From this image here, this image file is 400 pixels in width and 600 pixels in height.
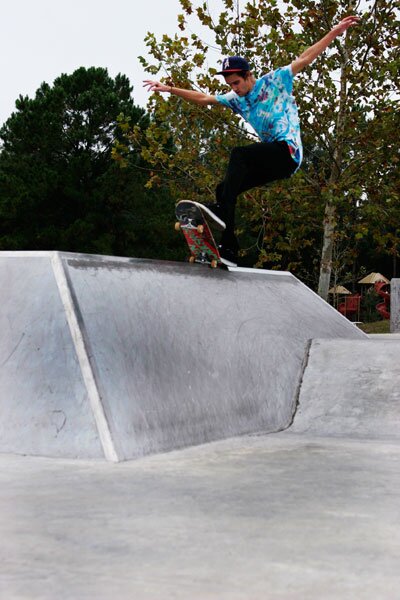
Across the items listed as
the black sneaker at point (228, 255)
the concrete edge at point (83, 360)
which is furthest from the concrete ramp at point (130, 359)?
the black sneaker at point (228, 255)

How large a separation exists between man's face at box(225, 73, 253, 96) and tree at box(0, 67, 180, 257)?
28.4 metres

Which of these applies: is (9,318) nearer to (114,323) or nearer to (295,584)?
(114,323)

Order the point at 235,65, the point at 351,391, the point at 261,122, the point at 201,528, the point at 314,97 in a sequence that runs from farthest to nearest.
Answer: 1. the point at 314,97
2. the point at 261,122
3. the point at 235,65
4. the point at 351,391
5. the point at 201,528

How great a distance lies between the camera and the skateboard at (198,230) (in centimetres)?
601

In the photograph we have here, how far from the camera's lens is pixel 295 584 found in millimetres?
2105

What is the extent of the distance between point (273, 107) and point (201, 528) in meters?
4.27

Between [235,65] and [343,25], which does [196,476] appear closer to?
[235,65]

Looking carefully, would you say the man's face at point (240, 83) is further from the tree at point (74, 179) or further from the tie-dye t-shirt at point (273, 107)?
the tree at point (74, 179)

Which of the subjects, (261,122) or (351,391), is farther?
(261,122)

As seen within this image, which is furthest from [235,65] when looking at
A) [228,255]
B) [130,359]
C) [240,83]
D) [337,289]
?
[337,289]

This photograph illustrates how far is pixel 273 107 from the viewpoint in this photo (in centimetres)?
629

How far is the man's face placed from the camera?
627cm

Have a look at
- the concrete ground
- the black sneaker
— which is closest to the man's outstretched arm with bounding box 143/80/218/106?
the black sneaker

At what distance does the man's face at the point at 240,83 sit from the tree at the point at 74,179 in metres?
28.4
